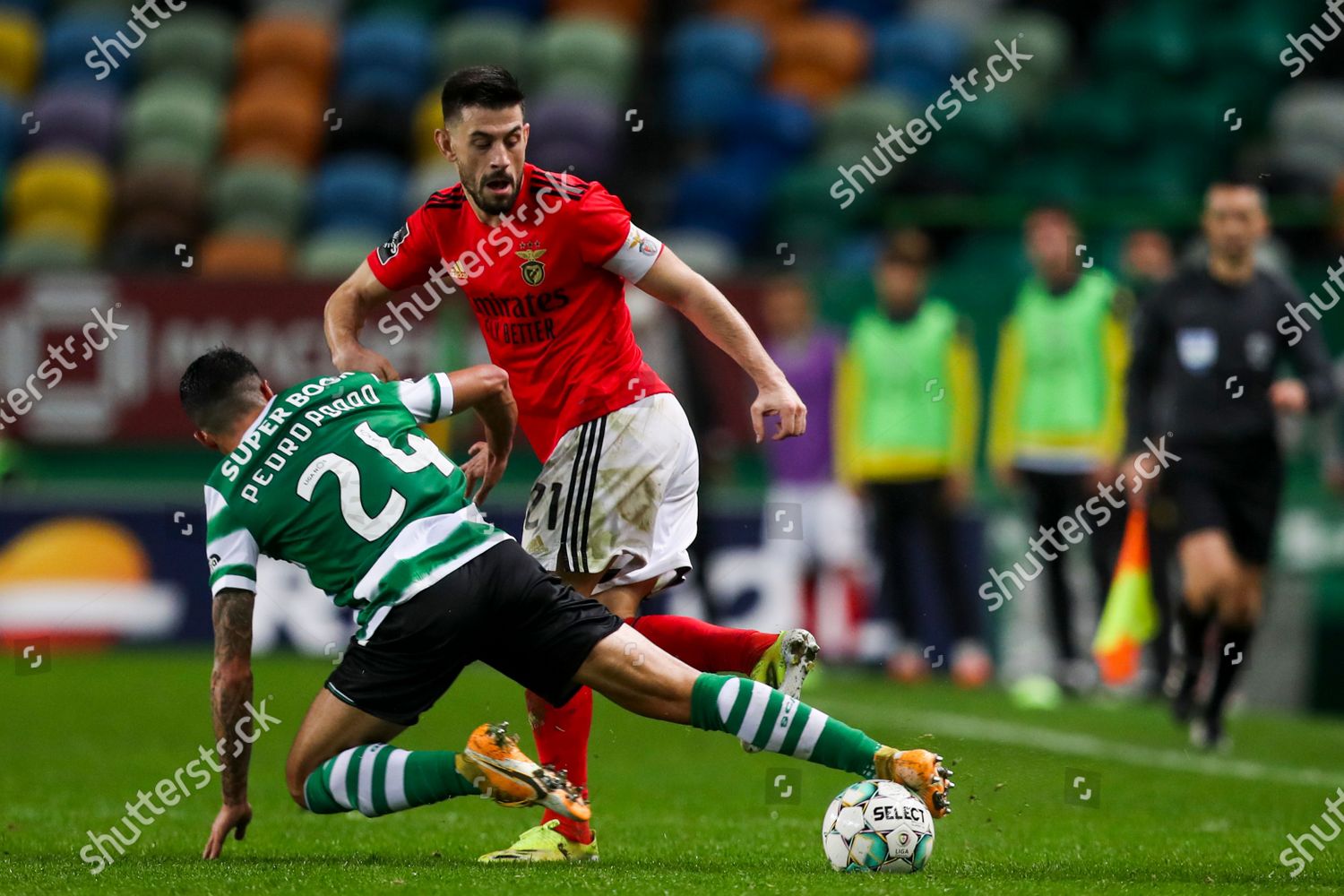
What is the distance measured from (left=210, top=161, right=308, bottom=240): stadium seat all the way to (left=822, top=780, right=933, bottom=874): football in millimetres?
12535

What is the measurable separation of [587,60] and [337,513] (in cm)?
1340

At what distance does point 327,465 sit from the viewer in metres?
5.23

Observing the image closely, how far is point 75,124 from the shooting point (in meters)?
17.6

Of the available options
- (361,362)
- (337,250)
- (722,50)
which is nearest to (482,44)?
(722,50)

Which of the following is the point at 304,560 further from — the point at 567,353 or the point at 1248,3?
the point at 1248,3

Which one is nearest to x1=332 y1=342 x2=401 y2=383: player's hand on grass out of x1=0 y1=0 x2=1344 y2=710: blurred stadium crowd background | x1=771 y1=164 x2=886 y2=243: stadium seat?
x1=0 y1=0 x2=1344 y2=710: blurred stadium crowd background

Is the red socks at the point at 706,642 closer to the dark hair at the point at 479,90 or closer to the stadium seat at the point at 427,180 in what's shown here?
the dark hair at the point at 479,90

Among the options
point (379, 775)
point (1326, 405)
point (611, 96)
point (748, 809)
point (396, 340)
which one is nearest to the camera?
point (379, 775)

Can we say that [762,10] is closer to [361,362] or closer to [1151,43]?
[1151,43]

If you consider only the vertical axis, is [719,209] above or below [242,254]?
above

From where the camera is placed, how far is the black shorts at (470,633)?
5156 mm

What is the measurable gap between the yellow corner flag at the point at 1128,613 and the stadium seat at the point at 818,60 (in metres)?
7.95

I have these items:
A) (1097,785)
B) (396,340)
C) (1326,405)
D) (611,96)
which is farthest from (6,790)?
(611,96)

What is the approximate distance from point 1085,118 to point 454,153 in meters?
12.1
